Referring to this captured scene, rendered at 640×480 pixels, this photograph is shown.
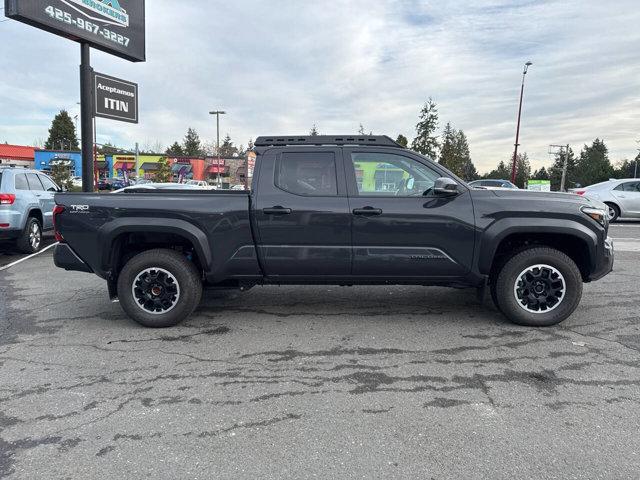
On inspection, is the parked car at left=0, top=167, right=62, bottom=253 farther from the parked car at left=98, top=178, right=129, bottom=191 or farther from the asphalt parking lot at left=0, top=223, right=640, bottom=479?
the parked car at left=98, top=178, right=129, bottom=191

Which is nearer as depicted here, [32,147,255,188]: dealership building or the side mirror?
the side mirror

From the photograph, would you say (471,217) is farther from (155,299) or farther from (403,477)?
(155,299)

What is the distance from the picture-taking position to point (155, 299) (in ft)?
15.6

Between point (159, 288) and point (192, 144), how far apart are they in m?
97.3

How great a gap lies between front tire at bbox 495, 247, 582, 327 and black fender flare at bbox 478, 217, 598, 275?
0.23 m

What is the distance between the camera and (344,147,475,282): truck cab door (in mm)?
4566

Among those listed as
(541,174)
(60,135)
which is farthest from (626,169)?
(60,135)

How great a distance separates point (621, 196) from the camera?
51.9 ft

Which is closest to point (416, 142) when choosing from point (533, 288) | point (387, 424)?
point (533, 288)

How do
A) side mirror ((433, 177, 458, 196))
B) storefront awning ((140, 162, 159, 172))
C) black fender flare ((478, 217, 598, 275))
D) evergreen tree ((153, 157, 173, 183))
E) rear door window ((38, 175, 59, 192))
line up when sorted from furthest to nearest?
storefront awning ((140, 162, 159, 172)) → evergreen tree ((153, 157, 173, 183)) → rear door window ((38, 175, 59, 192)) → black fender flare ((478, 217, 598, 275)) → side mirror ((433, 177, 458, 196))

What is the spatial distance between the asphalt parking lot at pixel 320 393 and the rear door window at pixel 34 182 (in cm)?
549

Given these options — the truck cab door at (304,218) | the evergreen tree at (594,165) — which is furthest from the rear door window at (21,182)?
the evergreen tree at (594,165)

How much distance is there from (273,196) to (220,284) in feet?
3.93

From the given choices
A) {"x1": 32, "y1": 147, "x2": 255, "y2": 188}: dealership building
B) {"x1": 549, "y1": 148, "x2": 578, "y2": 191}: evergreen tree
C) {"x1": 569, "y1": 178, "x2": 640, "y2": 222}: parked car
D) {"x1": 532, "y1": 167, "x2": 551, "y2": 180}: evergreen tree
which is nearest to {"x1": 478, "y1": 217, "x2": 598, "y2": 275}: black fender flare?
{"x1": 569, "y1": 178, "x2": 640, "y2": 222}: parked car
